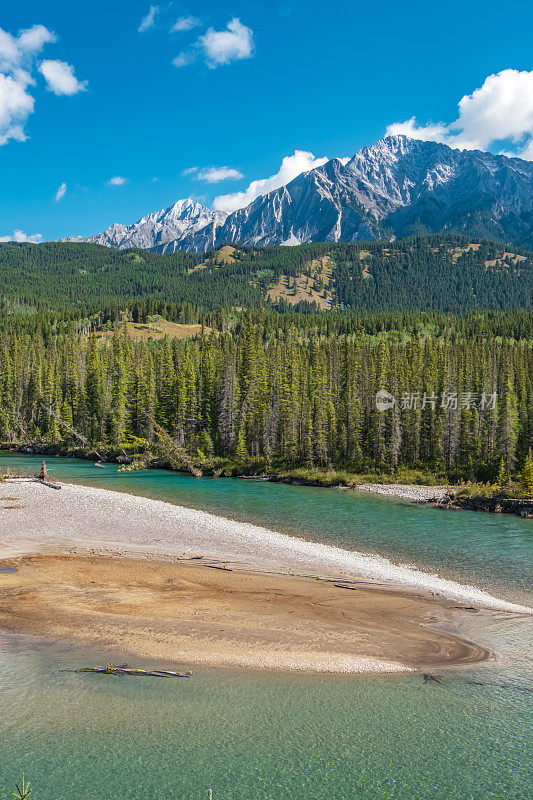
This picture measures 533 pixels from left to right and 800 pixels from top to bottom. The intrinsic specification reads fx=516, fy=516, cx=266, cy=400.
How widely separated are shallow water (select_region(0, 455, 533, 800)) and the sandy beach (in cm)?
133

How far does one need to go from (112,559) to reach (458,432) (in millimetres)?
56877

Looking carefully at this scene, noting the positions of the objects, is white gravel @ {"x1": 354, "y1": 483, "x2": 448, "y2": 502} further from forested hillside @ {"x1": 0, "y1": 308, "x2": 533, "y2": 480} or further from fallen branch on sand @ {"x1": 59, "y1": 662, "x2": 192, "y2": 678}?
fallen branch on sand @ {"x1": 59, "y1": 662, "x2": 192, "y2": 678}

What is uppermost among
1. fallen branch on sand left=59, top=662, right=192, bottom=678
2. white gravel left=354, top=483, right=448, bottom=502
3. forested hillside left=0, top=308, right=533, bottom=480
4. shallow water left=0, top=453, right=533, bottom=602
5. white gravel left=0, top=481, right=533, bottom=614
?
forested hillside left=0, top=308, right=533, bottom=480

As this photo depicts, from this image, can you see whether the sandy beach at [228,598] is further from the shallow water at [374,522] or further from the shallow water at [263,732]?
the shallow water at [374,522]

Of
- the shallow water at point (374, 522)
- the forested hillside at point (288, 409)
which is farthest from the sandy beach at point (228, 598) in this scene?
the forested hillside at point (288, 409)

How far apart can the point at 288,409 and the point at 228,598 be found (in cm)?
5581

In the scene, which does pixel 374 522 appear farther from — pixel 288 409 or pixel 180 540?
pixel 288 409

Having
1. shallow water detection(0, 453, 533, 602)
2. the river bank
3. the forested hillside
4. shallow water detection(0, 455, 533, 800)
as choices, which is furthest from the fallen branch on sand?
the forested hillside

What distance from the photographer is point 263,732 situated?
12.9 metres

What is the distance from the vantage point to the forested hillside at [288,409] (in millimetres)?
72562

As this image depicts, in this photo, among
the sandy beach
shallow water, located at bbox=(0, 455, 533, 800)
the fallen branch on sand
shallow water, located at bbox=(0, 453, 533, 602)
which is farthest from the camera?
shallow water, located at bbox=(0, 453, 533, 602)

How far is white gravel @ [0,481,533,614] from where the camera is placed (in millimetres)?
26531

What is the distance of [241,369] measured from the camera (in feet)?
314

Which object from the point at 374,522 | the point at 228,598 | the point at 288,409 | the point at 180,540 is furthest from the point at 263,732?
the point at 288,409
